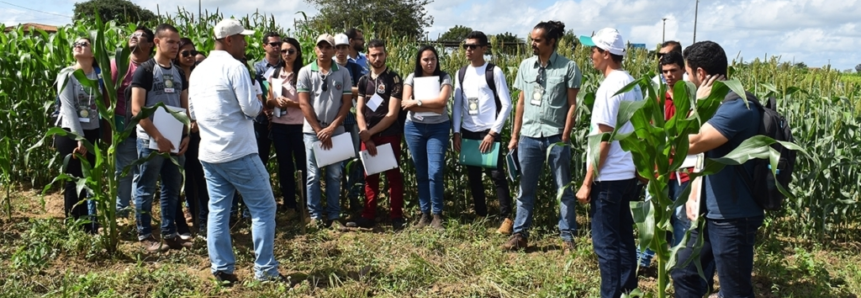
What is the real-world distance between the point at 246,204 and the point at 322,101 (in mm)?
1758

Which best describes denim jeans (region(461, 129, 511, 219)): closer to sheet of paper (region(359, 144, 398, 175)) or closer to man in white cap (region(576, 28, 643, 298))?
sheet of paper (region(359, 144, 398, 175))

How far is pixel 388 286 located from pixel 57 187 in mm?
5021

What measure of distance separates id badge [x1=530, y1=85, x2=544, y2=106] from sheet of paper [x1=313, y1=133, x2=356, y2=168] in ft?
5.76

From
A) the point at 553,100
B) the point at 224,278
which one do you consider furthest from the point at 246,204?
the point at 553,100

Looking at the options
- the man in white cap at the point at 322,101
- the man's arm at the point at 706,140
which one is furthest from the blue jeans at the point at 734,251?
the man in white cap at the point at 322,101

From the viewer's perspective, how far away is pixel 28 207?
6.91 m

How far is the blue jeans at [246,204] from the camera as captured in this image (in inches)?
175

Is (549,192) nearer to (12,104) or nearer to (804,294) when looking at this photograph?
(804,294)

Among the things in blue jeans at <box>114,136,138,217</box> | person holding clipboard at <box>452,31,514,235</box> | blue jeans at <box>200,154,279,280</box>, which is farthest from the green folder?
blue jeans at <box>114,136,138,217</box>

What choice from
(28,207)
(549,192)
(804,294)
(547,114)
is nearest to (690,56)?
(547,114)

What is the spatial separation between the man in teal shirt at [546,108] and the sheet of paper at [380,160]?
51.4 inches

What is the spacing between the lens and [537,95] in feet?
17.6

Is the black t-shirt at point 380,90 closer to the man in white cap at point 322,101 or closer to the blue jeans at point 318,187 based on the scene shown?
the man in white cap at point 322,101

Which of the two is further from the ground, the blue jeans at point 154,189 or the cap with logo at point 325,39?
the cap with logo at point 325,39
